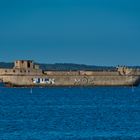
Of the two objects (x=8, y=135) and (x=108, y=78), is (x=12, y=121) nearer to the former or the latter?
(x=8, y=135)

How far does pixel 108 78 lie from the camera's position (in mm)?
161375

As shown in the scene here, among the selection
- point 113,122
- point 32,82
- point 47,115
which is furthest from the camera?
point 32,82

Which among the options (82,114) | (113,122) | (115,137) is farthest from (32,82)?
(115,137)

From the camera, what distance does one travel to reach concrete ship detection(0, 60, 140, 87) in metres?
158

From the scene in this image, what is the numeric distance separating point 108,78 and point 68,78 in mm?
6984

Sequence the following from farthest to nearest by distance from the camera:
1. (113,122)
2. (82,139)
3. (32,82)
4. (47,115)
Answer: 1. (32,82)
2. (47,115)
3. (113,122)
4. (82,139)

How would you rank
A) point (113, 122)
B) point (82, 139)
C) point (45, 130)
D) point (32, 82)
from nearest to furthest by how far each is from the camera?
point (82, 139) < point (45, 130) < point (113, 122) < point (32, 82)

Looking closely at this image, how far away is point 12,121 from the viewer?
6022cm

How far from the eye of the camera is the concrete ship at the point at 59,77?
157750mm

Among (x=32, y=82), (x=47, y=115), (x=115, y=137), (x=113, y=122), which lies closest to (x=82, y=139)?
(x=115, y=137)

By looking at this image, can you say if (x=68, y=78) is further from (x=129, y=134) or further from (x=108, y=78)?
(x=129, y=134)

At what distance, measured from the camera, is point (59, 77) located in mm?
160125

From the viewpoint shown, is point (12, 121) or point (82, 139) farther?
point (12, 121)

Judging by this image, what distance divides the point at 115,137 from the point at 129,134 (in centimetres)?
158
